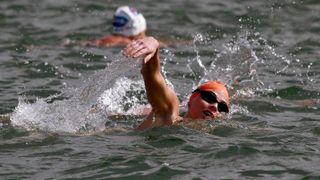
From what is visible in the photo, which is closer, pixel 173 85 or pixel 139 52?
pixel 139 52

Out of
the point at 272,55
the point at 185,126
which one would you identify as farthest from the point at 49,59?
the point at 185,126

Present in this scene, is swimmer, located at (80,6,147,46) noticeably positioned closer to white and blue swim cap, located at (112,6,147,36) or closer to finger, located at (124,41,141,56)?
white and blue swim cap, located at (112,6,147,36)

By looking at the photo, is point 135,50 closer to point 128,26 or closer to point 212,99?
point 212,99

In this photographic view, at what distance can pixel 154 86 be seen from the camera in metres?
8.82

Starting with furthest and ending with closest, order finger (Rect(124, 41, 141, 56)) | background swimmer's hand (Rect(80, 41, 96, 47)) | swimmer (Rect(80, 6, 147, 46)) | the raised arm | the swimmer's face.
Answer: swimmer (Rect(80, 6, 147, 46)), background swimmer's hand (Rect(80, 41, 96, 47)), the swimmer's face, the raised arm, finger (Rect(124, 41, 141, 56))

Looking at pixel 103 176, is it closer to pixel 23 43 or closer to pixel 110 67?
pixel 110 67

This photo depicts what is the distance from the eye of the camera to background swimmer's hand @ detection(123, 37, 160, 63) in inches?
315

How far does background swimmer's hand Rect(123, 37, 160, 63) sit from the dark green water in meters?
0.49

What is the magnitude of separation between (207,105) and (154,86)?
3.18 feet

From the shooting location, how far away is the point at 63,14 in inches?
762

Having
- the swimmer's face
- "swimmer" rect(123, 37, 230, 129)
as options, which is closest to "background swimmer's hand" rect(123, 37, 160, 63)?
"swimmer" rect(123, 37, 230, 129)

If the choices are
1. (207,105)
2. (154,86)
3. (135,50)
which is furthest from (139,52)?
(207,105)

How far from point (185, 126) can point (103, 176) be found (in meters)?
1.73

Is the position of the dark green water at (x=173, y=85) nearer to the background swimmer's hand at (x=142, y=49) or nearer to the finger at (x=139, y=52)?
the background swimmer's hand at (x=142, y=49)
